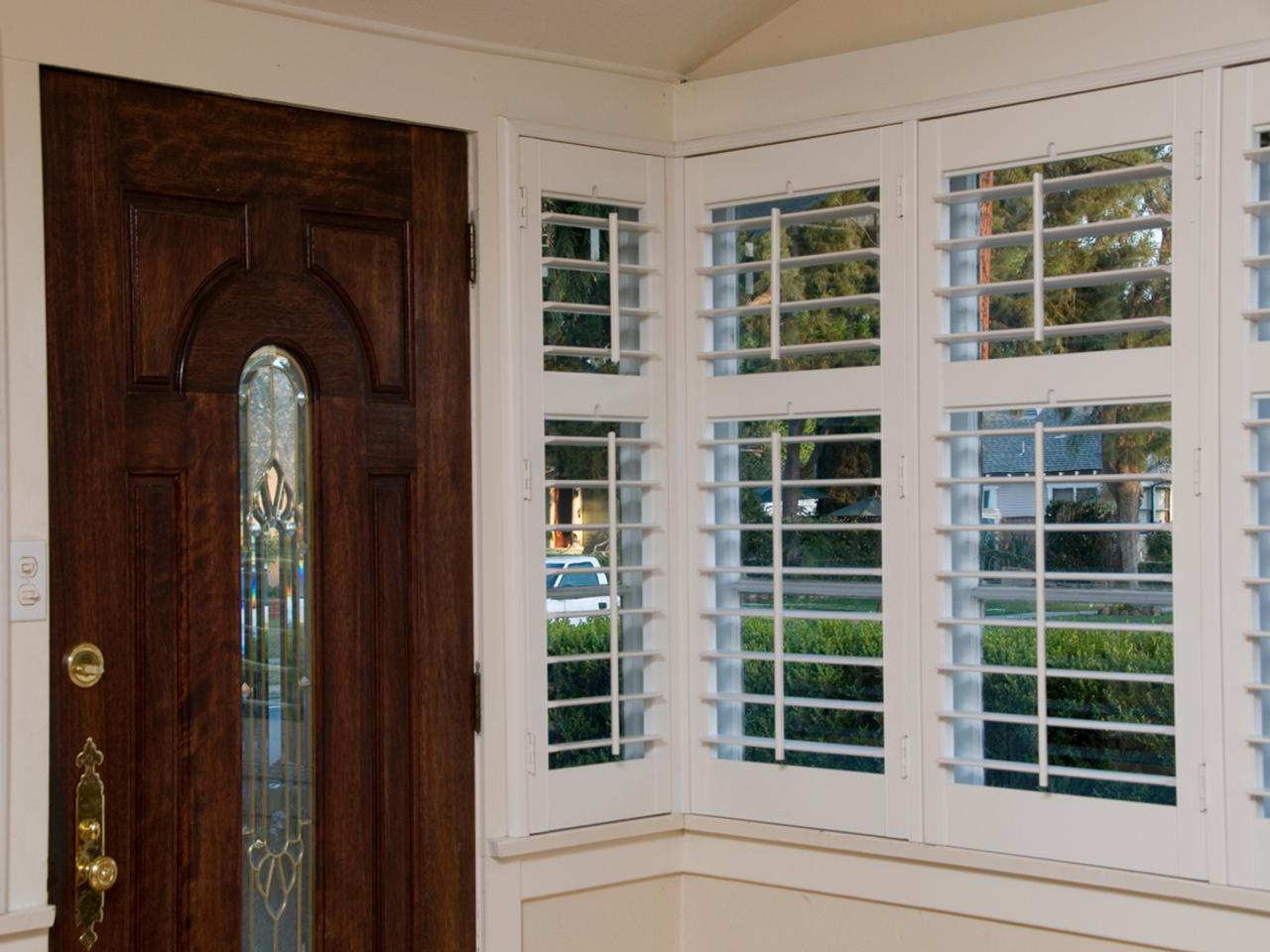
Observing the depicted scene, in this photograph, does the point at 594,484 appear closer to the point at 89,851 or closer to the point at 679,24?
the point at 679,24

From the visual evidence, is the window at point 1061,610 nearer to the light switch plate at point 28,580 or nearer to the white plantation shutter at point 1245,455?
the white plantation shutter at point 1245,455

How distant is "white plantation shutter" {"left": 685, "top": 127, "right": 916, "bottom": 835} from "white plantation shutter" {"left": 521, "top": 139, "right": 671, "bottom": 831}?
98mm

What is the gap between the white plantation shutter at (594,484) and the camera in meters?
2.67

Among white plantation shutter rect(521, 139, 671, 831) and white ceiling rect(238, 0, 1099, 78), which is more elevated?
white ceiling rect(238, 0, 1099, 78)

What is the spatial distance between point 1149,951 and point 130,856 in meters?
1.81

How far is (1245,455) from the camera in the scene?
2.29m

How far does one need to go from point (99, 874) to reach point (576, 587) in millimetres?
Answer: 1039

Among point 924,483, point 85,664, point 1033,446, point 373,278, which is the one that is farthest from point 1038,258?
point 85,664

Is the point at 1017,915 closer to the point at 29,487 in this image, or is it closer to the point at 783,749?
the point at 783,749

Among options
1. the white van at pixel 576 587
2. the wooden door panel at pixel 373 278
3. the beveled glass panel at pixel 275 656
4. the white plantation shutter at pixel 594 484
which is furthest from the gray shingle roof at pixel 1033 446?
the beveled glass panel at pixel 275 656

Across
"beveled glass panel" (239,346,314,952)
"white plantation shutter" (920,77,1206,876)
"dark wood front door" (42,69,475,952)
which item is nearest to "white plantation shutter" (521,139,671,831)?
"dark wood front door" (42,69,475,952)

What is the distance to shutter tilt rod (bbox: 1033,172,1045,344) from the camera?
8.01 ft

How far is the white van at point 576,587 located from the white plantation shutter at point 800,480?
22 centimetres

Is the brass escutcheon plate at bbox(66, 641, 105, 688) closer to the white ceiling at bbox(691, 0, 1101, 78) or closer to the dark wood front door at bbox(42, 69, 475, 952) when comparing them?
the dark wood front door at bbox(42, 69, 475, 952)
